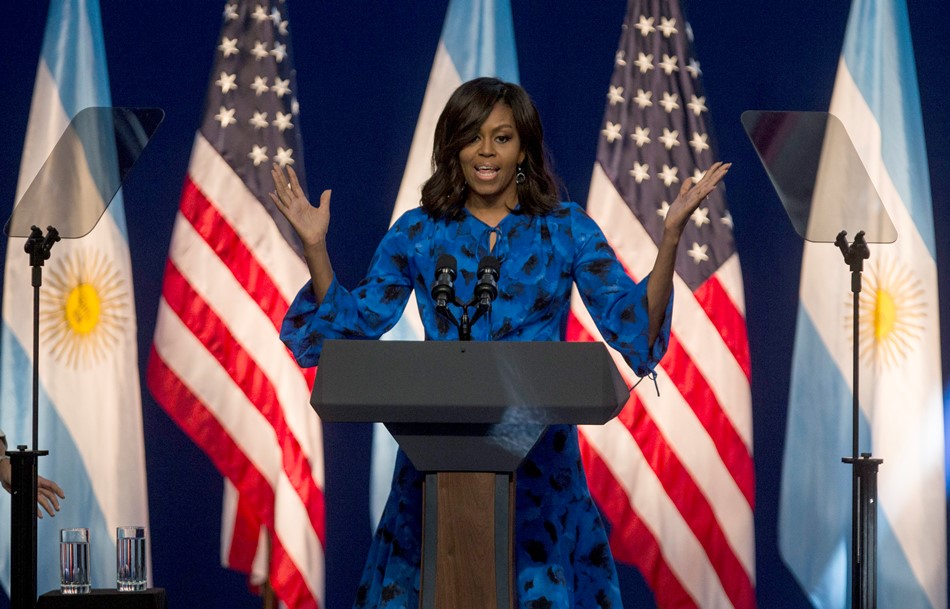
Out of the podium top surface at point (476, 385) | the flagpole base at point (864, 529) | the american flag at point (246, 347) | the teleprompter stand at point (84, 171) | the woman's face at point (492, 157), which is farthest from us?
the american flag at point (246, 347)

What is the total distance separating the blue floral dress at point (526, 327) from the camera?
1.95 metres

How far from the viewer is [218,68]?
407 centimetres

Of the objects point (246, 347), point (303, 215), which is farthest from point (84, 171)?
point (303, 215)

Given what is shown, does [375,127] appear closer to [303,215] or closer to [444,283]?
[303,215]

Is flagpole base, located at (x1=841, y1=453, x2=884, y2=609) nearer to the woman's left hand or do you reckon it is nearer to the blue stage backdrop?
the blue stage backdrop

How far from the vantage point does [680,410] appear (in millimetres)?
3939

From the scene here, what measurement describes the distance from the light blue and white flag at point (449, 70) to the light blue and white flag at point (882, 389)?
1.20 m

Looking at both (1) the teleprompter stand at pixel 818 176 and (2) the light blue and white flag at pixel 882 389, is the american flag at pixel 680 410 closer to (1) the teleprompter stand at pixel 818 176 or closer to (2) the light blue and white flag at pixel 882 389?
(2) the light blue and white flag at pixel 882 389

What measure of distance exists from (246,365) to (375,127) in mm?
948

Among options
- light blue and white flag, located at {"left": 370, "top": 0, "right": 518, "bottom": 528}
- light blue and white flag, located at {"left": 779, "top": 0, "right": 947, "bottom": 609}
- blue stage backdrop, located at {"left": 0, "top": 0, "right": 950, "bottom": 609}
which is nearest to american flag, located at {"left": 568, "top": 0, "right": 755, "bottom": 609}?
blue stage backdrop, located at {"left": 0, "top": 0, "right": 950, "bottom": 609}

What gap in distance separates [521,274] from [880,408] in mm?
2293

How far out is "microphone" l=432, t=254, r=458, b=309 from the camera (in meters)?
1.73

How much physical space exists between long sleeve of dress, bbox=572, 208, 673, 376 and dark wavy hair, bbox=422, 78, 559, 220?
3.8 inches

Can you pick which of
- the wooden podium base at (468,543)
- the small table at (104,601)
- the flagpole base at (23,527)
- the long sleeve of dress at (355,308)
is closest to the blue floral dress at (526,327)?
the long sleeve of dress at (355,308)
